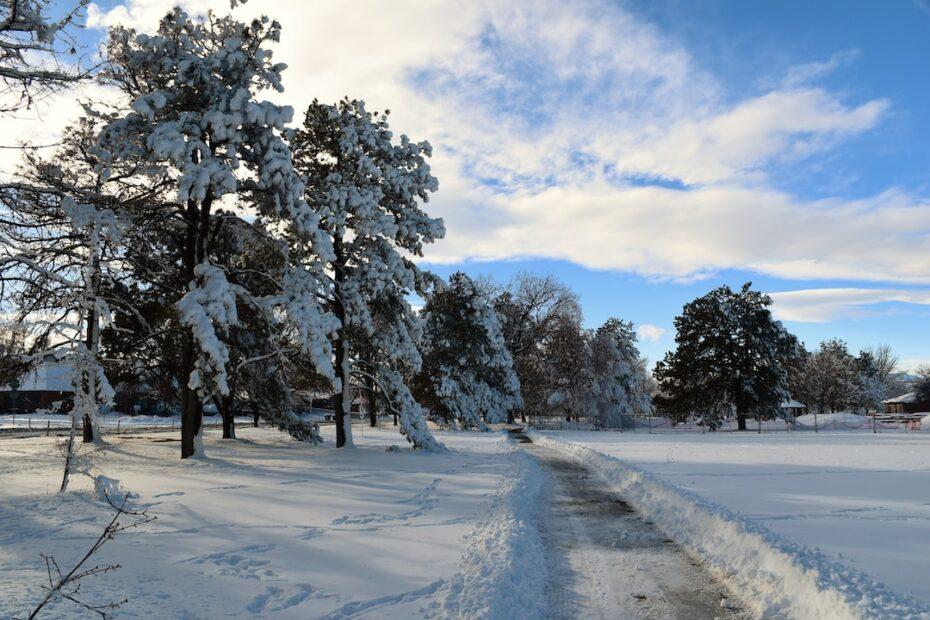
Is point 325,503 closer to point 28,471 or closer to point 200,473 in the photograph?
point 200,473

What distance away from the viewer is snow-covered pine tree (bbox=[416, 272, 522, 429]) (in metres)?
44.0

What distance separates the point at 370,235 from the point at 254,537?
14.0 m

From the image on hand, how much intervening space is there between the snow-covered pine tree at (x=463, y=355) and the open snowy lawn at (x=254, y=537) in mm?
27499

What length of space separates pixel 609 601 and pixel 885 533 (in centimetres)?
510

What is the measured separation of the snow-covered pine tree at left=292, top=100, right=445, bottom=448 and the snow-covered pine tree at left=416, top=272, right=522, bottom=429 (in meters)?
21.2

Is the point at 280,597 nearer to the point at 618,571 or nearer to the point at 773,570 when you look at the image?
the point at 618,571

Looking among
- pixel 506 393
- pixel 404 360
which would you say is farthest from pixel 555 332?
pixel 404 360

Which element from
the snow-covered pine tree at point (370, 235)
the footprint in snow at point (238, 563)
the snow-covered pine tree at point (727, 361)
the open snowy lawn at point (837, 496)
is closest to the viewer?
the footprint in snow at point (238, 563)

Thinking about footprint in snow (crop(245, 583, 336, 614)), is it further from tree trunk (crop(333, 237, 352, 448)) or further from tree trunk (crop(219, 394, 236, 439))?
tree trunk (crop(219, 394, 236, 439))

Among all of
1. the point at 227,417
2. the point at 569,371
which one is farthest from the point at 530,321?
the point at 227,417

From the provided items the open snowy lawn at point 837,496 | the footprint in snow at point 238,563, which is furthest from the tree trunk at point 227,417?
the footprint in snow at point 238,563

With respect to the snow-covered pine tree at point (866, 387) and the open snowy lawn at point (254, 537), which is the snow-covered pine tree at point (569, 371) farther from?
the snow-covered pine tree at point (866, 387)

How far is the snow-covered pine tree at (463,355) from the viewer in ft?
144

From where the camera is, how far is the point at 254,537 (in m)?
8.21
